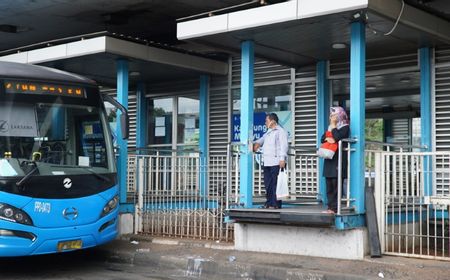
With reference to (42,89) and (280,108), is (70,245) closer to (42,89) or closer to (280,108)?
(42,89)

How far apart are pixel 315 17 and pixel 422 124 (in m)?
3.66

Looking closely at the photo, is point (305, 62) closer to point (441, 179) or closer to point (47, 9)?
point (441, 179)

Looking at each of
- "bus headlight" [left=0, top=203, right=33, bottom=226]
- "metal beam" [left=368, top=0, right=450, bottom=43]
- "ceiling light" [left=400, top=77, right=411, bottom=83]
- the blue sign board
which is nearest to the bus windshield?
"bus headlight" [left=0, top=203, right=33, bottom=226]

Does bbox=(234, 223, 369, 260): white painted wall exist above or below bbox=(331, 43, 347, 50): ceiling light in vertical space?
below

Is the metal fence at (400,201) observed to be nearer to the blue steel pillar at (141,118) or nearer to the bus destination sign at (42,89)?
the bus destination sign at (42,89)

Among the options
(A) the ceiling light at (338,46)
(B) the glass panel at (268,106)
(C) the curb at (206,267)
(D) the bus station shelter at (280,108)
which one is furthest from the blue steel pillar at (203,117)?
(A) the ceiling light at (338,46)

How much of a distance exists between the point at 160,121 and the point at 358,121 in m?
7.64

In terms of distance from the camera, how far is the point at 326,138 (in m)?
8.48

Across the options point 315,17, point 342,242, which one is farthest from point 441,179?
point 315,17

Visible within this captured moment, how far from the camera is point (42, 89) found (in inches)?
342

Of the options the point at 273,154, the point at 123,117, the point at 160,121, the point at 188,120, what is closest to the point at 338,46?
the point at 273,154

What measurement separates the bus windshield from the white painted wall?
242 centimetres

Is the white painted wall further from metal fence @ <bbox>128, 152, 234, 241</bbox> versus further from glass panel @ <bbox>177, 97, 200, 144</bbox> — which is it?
glass panel @ <bbox>177, 97, 200, 144</bbox>

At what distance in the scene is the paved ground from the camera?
295 inches
